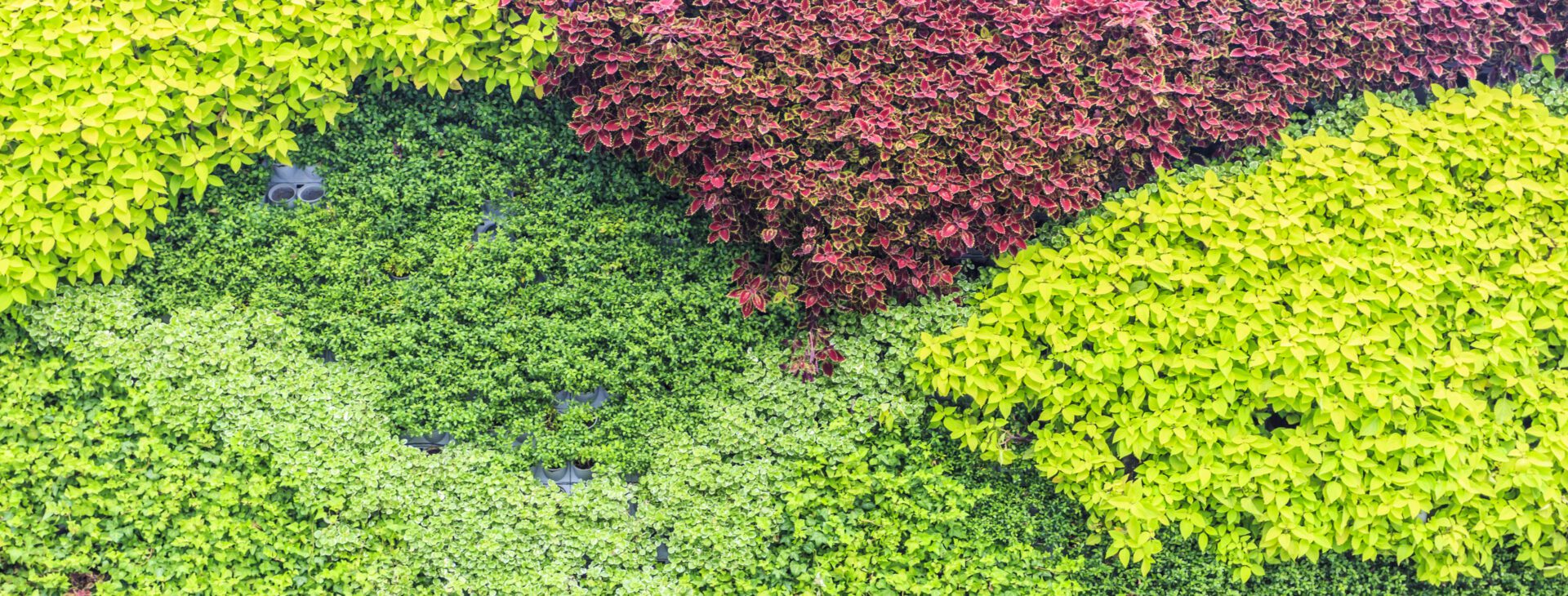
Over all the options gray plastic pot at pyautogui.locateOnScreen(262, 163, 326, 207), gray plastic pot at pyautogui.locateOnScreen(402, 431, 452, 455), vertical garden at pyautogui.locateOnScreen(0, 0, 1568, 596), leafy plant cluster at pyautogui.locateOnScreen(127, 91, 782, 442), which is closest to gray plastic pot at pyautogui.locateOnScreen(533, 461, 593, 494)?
vertical garden at pyautogui.locateOnScreen(0, 0, 1568, 596)

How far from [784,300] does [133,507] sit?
8.59 ft

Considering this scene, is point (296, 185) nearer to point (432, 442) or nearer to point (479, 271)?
point (479, 271)

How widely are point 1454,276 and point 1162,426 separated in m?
1.19

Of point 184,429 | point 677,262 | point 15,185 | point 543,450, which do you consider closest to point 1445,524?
point 677,262

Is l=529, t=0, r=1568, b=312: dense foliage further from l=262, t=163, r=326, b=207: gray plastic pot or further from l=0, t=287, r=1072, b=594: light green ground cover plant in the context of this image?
l=262, t=163, r=326, b=207: gray plastic pot

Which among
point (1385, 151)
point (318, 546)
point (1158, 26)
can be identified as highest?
point (1158, 26)

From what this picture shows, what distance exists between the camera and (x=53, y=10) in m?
3.75

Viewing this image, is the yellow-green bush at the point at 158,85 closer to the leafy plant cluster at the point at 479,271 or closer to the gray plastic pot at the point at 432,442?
the leafy plant cluster at the point at 479,271

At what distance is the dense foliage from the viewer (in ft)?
12.8

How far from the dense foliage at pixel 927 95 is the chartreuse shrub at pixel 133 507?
190 cm

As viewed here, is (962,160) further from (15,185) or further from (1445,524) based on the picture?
(15,185)

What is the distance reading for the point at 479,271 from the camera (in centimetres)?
429

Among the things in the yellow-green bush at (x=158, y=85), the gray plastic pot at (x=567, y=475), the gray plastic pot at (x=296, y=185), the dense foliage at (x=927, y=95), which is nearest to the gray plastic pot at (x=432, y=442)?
the gray plastic pot at (x=567, y=475)

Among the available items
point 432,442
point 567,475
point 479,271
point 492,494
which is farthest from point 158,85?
point 567,475
